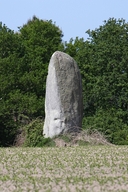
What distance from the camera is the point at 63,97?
2803 centimetres

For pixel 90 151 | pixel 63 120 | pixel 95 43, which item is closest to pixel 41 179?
pixel 90 151

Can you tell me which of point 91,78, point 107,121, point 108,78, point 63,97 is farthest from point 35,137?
point 91,78

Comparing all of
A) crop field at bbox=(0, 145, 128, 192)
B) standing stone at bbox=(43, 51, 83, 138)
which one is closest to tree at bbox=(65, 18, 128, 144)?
standing stone at bbox=(43, 51, 83, 138)

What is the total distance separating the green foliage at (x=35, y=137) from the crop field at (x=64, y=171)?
574cm

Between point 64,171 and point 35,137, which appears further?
point 35,137

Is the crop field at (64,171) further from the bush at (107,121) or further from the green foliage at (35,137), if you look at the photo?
the bush at (107,121)

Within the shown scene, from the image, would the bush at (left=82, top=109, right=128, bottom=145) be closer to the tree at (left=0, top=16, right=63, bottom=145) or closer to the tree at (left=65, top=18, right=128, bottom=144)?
the tree at (left=65, top=18, right=128, bottom=144)

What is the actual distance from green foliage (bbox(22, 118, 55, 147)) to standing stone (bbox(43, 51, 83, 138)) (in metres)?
0.38

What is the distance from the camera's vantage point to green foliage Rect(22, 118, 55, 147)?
27703mm

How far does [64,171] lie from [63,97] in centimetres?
1188

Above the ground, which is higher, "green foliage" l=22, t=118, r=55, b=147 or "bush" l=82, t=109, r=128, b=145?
"bush" l=82, t=109, r=128, b=145

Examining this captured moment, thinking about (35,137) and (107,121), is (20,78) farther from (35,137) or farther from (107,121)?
(35,137)

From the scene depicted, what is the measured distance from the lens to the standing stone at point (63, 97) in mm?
28016

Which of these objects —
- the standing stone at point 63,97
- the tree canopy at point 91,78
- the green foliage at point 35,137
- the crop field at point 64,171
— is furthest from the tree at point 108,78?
the crop field at point 64,171
